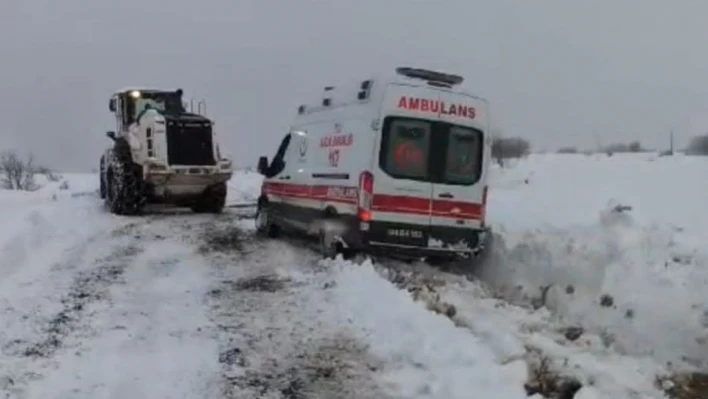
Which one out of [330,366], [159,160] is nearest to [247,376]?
[330,366]

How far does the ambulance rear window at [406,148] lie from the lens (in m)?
11.1

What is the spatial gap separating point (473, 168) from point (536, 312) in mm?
3122

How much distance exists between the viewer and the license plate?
11.1 meters

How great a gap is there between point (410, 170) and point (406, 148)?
320mm

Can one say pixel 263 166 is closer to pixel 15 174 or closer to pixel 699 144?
pixel 15 174

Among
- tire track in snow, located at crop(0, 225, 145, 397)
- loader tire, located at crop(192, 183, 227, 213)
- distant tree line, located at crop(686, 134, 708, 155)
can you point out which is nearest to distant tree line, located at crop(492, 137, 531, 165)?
distant tree line, located at crop(686, 134, 708, 155)

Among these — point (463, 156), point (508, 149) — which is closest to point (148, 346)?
point (463, 156)

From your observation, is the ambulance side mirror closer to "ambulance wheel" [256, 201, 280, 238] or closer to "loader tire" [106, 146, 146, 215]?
"ambulance wheel" [256, 201, 280, 238]

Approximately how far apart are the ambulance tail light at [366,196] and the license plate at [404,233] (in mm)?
379

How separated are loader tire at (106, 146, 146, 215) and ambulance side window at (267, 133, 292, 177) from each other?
4.86 metres

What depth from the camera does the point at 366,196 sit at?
11.1m

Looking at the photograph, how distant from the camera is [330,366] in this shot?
21.8 feet

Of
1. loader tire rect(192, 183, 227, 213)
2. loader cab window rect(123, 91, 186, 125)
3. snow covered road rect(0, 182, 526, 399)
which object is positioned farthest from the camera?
loader cab window rect(123, 91, 186, 125)

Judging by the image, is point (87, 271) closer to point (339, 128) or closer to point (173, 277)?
point (173, 277)
